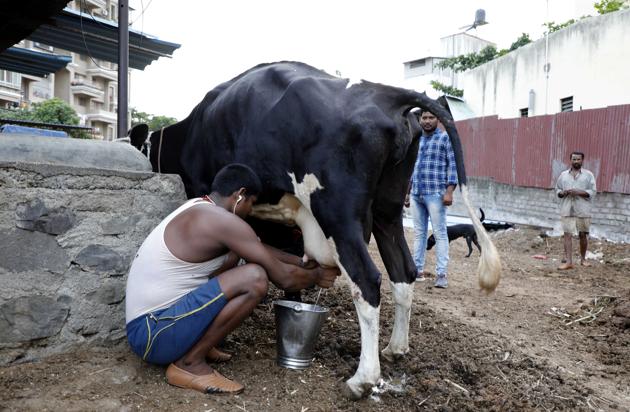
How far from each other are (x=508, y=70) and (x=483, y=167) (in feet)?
17.4

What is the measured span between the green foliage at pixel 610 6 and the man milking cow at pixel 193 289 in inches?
735

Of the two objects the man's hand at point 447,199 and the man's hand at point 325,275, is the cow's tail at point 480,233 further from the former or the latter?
the man's hand at point 447,199

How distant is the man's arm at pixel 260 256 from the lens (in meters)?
3.05

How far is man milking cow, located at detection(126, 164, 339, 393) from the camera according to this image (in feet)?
10.0

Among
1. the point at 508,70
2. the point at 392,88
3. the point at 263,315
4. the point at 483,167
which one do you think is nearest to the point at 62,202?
the point at 263,315

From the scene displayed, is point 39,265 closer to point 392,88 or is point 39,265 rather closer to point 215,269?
point 215,269

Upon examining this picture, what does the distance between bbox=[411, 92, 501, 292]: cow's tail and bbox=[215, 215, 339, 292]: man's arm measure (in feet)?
3.13

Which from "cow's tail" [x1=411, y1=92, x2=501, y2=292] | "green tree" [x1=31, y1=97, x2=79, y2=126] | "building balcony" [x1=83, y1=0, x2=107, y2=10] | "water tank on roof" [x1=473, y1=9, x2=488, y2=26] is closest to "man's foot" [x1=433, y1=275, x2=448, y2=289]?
"cow's tail" [x1=411, y1=92, x2=501, y2=292]

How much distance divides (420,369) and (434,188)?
3028 millimetres

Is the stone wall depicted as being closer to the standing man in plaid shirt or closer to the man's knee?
the man's knee

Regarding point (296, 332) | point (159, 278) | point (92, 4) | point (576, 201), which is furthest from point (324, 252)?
point (92, 4)

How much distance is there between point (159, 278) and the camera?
3119mm

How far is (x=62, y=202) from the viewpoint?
3.37m

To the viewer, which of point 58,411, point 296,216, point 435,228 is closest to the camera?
point 58,411
